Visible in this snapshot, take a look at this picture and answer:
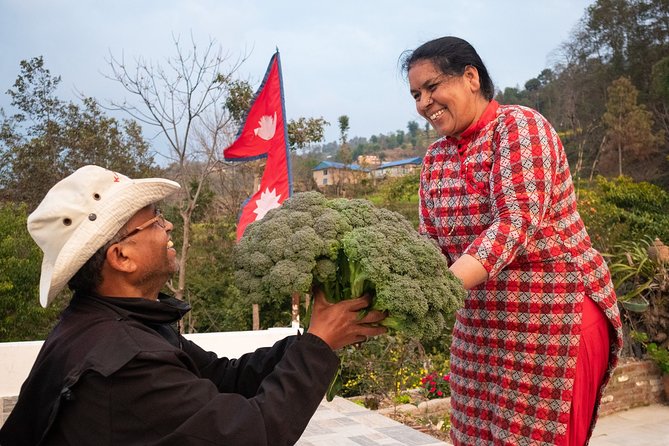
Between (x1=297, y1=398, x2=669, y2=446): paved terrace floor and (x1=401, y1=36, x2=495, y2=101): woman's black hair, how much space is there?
2.72m

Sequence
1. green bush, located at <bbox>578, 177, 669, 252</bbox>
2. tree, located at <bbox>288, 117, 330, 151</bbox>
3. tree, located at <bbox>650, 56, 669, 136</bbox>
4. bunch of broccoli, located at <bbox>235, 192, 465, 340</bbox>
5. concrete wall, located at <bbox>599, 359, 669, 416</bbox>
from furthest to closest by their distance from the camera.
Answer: tree, located at <bbox>650, 56, 669, 136</bbox> → tree, located at <bbox>288, 117, 330, 151</bbox> → green bush, located at <bbox>578, 177, 669, 252</bbox> → concrete wall, located at <bbox>599, 359, 669, 416</bbox> → bunch of broccoli, located at <bbox>235, 192, 465, 340</bbox>

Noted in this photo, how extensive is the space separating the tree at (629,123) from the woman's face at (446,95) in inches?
1095

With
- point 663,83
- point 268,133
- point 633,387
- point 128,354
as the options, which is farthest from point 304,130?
point 663,83

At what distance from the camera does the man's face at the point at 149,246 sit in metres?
1.66

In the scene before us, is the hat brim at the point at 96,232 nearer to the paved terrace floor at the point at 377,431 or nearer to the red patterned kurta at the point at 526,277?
the red patterned kurta at the point at 526,277

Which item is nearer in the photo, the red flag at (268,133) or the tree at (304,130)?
the red flag at (268,133)

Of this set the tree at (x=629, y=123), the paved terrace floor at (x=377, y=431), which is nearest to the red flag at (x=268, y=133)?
the paved terrace floor at (x=377, y=431)

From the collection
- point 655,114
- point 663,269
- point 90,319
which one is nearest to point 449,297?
point 90,319

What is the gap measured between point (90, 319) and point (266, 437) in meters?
0.57

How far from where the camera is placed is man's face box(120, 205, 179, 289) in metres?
1.66

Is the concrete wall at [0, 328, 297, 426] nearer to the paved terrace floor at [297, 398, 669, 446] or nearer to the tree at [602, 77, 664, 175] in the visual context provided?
the paved terrace floor at [297, 398, 669, 446]

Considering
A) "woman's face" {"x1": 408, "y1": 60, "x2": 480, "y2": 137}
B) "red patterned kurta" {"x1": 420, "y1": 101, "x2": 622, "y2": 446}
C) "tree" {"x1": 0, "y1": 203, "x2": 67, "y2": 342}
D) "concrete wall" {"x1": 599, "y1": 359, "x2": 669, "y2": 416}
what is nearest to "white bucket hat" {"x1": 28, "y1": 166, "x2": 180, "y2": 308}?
"woman's face" {"x1": 408, "y1": 60, "x2": 480, "y2": 137}

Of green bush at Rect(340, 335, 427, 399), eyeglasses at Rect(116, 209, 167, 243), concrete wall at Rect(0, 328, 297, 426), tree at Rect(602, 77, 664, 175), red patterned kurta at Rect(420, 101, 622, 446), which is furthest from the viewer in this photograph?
tree at Rect(602, 77, 664, 175)

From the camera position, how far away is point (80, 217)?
1.59 metres
